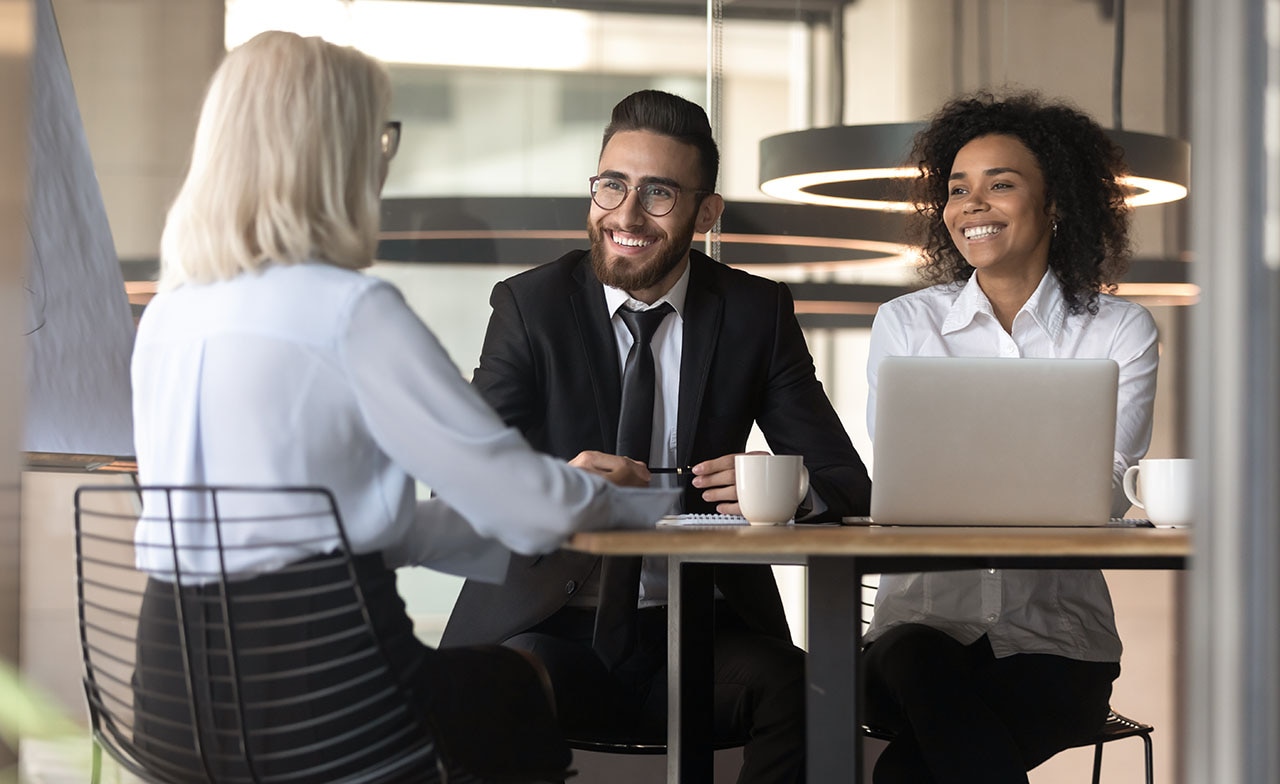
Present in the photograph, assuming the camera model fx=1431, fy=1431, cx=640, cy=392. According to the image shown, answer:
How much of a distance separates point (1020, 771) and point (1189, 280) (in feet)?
8.52

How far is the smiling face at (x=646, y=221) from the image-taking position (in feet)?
9.31

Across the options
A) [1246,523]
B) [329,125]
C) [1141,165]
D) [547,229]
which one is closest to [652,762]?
[547,229]

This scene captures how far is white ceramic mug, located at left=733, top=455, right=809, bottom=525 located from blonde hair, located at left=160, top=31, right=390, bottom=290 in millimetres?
579

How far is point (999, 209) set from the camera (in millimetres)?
3084

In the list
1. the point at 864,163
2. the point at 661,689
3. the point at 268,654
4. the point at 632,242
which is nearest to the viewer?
the point at 268,654

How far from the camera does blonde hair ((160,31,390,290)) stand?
1.70 m

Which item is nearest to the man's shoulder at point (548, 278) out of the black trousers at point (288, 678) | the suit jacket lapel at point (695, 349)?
the suit jacket lapel at point (695, 349)

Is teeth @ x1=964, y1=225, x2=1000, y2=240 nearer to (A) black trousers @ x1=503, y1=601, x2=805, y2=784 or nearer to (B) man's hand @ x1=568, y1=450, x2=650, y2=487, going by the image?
(A) black trousers @ x1=503, y1=601, x2=805, y2=784

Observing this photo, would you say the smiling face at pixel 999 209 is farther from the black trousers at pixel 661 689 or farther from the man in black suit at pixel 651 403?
the black trousers at pixel 661 689

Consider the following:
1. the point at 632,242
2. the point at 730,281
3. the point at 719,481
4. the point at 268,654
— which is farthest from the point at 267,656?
the point at 730,281

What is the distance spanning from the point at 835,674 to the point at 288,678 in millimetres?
631

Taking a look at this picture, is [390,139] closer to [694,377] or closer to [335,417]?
[335,417]

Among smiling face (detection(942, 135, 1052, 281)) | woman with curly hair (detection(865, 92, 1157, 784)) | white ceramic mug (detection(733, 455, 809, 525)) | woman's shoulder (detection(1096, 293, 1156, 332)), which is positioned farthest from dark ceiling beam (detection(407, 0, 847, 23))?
white ceramic mug (detection(733, 455, 809, 525))

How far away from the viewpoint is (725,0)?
4117 mm
